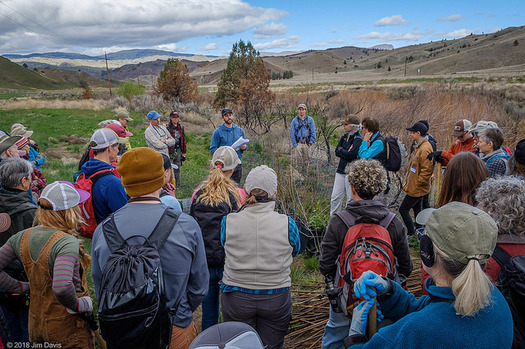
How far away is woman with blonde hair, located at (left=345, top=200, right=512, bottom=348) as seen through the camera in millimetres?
1191

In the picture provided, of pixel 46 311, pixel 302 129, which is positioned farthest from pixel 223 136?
pixel 46 311

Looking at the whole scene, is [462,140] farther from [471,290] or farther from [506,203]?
[471,290]

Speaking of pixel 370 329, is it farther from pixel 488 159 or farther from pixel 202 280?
pixel 488 159

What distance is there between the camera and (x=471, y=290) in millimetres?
1167

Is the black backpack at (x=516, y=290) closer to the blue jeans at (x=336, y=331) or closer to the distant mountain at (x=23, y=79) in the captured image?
the blue jeans at (x=336, y=331)

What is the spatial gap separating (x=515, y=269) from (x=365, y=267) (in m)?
0.77

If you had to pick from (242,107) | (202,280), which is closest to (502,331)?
(202,280)

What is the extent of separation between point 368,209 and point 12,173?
286cm

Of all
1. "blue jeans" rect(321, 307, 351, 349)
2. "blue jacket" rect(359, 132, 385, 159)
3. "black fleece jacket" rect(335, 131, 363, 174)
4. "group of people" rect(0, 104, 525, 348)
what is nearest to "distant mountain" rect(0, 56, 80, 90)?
"black fleece jacket" rect(335, 131, 363, 174)

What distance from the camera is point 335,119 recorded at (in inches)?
663

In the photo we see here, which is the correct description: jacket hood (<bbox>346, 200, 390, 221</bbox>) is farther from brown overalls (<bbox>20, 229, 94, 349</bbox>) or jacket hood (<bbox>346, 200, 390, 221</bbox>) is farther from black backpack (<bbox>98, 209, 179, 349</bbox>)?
brown overalls (<bbox>20, 229, 94, 349</bbox>)

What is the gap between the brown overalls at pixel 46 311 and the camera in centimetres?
214

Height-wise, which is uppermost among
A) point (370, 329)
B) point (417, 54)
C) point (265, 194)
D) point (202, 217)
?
point (417, 54)

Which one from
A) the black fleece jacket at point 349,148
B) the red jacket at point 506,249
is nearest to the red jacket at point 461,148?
the black fleece jacket at point 349,148
